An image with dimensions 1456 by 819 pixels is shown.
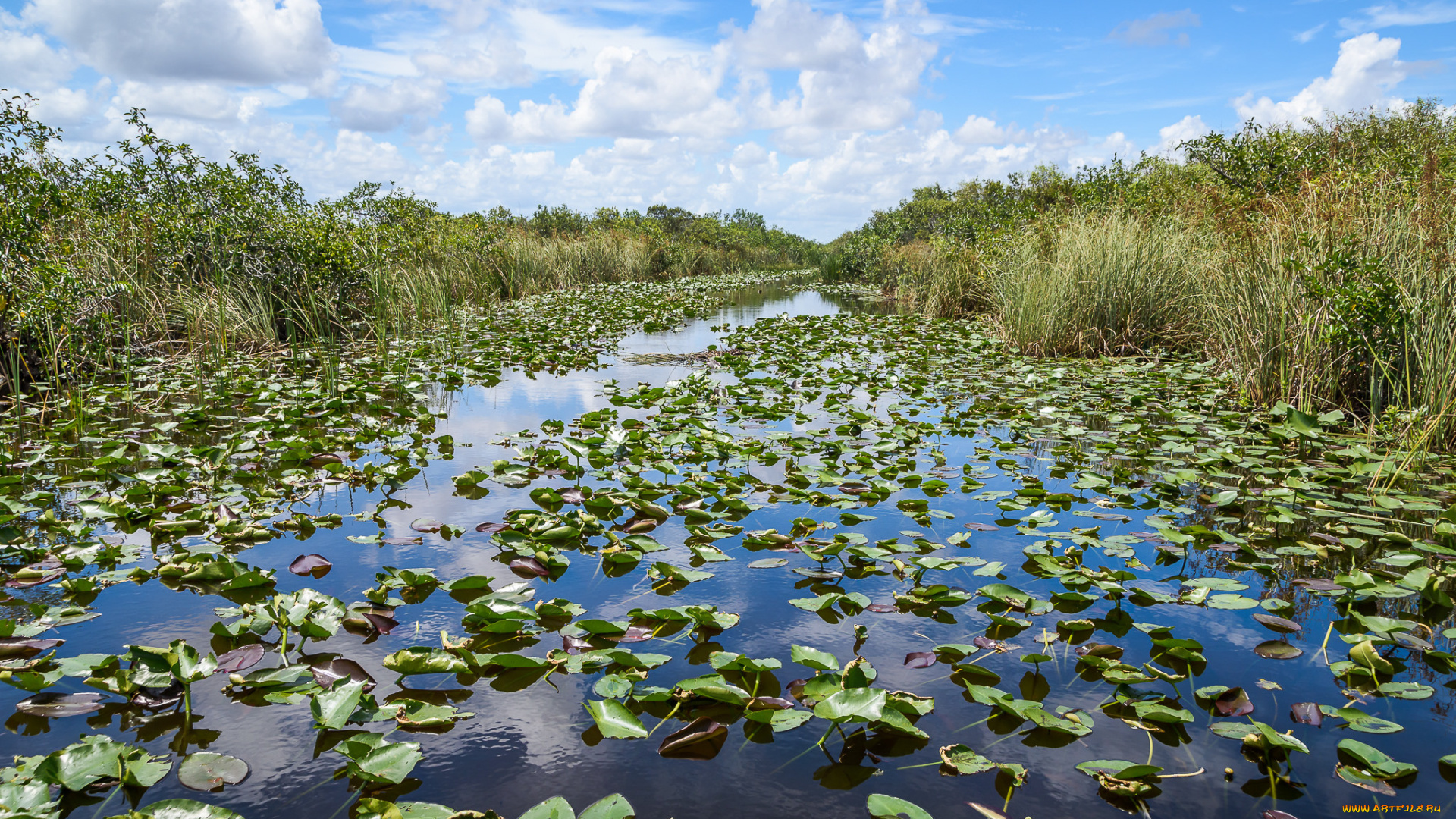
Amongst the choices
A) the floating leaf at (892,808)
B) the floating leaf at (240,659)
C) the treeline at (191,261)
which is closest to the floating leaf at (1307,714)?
the floating leaf at (892,808)

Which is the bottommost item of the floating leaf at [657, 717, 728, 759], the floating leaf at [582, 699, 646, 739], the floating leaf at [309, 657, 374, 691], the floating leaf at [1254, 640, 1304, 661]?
the floating leaf at [1254, 640, 1304, 661]

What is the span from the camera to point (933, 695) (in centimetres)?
200

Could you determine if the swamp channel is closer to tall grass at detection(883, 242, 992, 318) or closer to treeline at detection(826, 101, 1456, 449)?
treeline at detection(826, 101, 1456, 449)

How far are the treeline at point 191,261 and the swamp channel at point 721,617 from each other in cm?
124

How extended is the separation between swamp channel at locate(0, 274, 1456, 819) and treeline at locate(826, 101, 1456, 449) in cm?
52

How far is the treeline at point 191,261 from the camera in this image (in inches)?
215

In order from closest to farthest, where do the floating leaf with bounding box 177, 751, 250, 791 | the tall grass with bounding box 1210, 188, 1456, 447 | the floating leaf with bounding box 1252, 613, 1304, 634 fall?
1. the floating leaf with bounding box 177, 751, 250, 791
2. the floating leaf with bounding box 1252, 613, 1304, 634
3. the tall grass with bounding box 1210, 188, 1456, 447

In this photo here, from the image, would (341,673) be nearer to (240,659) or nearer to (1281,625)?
(240,659)

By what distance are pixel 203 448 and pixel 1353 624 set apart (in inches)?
195

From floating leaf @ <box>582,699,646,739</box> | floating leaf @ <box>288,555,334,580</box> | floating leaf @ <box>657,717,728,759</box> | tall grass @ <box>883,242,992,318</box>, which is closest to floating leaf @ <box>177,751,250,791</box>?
floating leaf @ <box>582,699,646,739</box>

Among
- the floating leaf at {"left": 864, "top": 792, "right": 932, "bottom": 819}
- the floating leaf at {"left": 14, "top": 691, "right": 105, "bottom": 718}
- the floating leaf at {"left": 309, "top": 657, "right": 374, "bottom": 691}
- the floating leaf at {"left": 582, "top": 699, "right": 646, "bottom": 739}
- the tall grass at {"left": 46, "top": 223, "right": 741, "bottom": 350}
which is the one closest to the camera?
the floating leaf at {"left": 864, "top": 792, "right": 932, "bottom": 819}

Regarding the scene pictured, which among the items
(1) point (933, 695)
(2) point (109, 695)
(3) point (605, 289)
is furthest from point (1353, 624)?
(3) point (605, 289)

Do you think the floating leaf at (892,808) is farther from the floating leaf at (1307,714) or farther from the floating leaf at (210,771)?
the floating leaf at (210,771)

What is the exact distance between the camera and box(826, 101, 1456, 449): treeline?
173 inches
